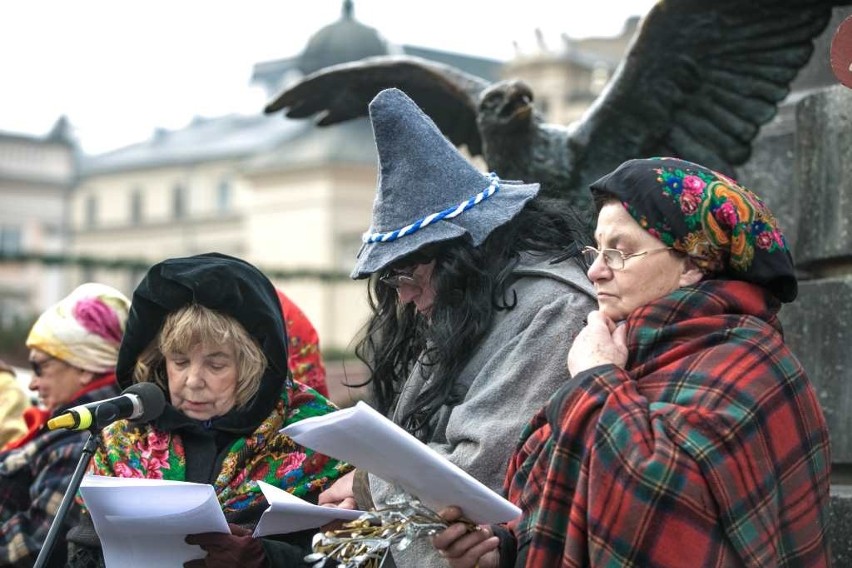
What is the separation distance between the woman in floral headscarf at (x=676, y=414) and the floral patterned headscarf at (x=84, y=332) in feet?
6.91

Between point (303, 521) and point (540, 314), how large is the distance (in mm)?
697

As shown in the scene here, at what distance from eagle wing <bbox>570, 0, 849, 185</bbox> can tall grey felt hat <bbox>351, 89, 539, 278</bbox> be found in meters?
2.17

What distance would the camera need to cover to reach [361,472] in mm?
3512

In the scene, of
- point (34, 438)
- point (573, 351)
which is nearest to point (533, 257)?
point (573, 351)

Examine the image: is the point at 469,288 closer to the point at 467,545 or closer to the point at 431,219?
the point at 431,219

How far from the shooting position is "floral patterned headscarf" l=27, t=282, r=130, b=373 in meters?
4.75

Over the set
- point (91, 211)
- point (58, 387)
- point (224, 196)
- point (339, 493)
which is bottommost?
point (91, 211)

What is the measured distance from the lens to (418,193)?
3445 millimetres

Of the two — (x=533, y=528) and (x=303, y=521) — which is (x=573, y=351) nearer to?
(x=533, y=528)

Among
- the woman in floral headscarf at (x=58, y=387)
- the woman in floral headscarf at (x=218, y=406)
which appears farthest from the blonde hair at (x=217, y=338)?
the woman in floral headscarf at (x=58, y=387)

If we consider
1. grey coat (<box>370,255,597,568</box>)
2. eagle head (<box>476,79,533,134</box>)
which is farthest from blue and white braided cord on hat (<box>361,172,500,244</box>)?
eagle head (<box>476,79,533,134</box>)

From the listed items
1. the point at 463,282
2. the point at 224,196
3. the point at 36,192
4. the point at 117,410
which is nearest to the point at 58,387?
the point at 117,410

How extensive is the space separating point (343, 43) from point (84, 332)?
32.6 meters

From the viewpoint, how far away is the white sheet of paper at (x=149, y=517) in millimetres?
3268
